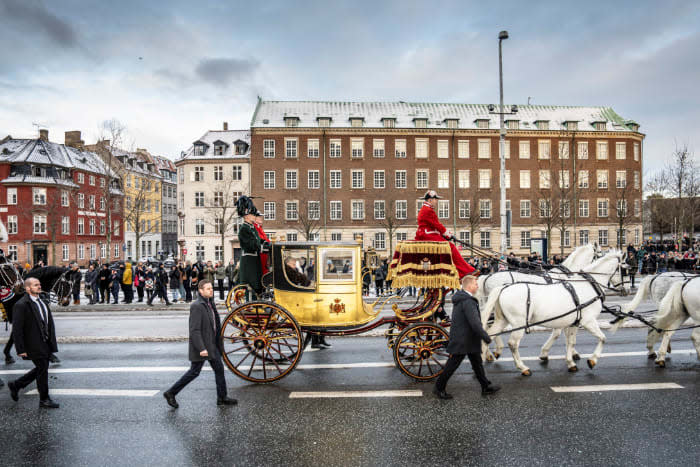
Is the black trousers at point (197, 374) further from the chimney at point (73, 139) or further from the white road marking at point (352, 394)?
the chimney at point (73, 139)

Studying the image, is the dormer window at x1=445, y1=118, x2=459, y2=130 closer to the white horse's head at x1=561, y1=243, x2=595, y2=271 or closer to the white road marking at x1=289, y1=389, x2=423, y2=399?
the white horse's head at x1=561, y1=243, x2=595, y2=271

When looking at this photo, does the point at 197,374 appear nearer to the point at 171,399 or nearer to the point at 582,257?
the point at 171,399

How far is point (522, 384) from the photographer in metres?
7.34

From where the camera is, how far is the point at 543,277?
28.2ft

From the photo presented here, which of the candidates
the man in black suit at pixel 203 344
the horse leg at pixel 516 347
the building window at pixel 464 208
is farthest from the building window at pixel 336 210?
the man in black suit at pixel 203 344

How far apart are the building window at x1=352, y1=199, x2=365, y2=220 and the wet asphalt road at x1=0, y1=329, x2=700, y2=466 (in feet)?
123

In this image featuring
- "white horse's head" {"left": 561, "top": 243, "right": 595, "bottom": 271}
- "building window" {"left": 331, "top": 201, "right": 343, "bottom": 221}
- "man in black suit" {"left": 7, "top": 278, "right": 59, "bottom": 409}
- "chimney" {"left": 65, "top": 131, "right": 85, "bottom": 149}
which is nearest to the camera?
"man in black suit" {"left": 7, "top": 278, "right": 59, "bottom": 409}

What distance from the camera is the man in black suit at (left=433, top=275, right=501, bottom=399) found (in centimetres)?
657

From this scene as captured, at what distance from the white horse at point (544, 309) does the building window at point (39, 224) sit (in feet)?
170

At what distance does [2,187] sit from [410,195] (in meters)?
40.7

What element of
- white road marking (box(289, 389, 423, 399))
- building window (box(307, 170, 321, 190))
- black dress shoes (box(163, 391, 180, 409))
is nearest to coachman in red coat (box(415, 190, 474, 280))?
white road marking (box(289, 389, 423, 399))

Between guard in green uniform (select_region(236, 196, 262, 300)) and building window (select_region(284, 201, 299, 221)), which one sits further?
building window (select_region(284, 201, 299, 221))

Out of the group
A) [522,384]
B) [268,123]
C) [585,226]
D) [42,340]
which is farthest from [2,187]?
[585,226]

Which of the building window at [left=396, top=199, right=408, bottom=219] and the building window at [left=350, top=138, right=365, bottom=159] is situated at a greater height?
the building window at [left=350, top=138, right=365, bottom=159]
